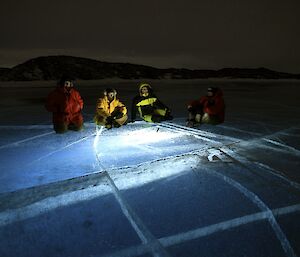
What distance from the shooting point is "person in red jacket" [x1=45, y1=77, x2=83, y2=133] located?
22.6 feet

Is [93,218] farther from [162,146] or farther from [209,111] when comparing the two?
[209,111]

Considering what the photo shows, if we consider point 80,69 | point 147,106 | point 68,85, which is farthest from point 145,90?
point 80,69

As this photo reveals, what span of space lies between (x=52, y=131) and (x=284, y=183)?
15.7 ft

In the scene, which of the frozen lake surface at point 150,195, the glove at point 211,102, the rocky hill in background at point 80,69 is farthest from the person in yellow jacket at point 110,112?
the rocky hill in background at point 80,69

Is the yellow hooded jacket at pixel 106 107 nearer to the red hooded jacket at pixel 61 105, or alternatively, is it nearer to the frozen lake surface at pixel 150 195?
the red hooded jacket at pixel 61 105

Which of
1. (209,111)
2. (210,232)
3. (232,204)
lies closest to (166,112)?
(209,111)

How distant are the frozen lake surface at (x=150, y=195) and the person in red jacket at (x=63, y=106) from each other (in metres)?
0.61

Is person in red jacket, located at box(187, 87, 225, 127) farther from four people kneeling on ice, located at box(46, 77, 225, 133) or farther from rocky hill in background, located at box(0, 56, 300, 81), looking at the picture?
rocky hill in background, located at box(0, 56, 300, 81)

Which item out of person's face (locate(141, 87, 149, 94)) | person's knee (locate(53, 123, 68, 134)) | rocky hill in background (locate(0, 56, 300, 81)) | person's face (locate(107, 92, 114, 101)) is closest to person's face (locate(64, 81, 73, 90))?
person's knee (locate(53, 123, 68, 134))

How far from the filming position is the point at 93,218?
10.3ft

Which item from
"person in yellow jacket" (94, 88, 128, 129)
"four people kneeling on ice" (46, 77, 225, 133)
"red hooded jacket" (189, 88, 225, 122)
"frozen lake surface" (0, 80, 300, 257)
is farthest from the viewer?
"red hooded jacket" (189, 88, 225, 122)

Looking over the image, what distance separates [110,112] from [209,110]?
87.1 inches

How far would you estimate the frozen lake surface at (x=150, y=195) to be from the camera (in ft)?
9.00

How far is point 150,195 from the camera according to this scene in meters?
3.62
